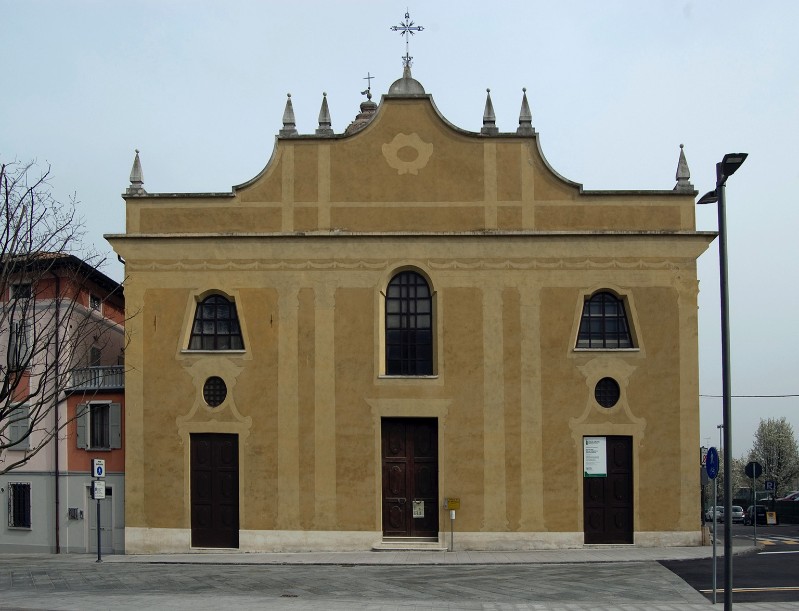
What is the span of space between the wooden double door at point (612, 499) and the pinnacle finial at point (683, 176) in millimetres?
7528

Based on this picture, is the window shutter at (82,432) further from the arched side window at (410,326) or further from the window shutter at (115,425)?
the arched side window at (410,326)

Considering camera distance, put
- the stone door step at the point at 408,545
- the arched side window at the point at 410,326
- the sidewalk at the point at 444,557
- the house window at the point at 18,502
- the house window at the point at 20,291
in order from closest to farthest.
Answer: the house window at the point at 20,291
the sidewalk at the point at 444,557
the stone door step at the point at 408,545
the arched side window at the point at 410,326
the house window at the point at 18,502

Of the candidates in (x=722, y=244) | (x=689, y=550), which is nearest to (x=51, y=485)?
(x=689, y=550)

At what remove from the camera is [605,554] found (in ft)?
87.7

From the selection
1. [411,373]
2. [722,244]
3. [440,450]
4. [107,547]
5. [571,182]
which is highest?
[571,182]

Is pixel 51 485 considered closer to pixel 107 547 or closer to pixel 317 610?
pixel 107 547

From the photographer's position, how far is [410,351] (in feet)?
96.1

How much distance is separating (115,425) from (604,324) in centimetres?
1508

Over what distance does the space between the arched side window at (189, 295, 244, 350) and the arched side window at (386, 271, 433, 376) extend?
14.9 ft

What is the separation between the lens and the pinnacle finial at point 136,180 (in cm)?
2965

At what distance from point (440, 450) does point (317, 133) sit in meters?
10.0

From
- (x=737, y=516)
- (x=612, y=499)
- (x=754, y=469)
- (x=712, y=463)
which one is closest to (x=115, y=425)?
(x=612, y=499)

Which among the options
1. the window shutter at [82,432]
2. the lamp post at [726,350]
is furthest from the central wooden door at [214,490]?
the lamp post at [726,350]

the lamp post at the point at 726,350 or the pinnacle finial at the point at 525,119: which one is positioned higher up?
the pinnacle finial at the point at 525,119
